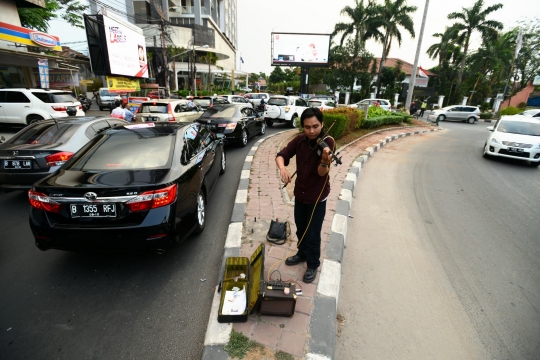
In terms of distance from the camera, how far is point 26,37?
549 inches

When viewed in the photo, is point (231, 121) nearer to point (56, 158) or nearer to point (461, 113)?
point (56, 158)

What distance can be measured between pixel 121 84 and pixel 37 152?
636 inches

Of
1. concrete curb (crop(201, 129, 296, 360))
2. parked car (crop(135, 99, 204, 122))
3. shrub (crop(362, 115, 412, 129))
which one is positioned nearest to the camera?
concrete curb (crop(201, 129, 296, 360))

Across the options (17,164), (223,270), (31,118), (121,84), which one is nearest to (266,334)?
(223,270)

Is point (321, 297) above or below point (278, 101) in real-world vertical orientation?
below

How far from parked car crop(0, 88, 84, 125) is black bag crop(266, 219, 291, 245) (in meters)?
12.3

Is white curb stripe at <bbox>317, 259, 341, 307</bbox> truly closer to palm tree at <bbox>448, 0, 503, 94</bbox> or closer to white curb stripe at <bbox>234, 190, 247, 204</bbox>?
white curb stripe at <bbox>234, 190, 247, 204</bbox>

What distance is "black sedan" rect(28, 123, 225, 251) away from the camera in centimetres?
258

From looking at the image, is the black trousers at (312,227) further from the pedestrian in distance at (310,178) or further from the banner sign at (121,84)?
the banner sign at (121,84)

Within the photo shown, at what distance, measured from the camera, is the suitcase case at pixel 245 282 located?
2.25 meters

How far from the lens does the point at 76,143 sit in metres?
4.86

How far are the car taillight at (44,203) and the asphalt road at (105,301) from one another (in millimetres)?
848

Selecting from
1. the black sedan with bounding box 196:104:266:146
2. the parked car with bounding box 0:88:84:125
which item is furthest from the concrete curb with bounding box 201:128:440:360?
the parked car with bounding box 0:88:84:125

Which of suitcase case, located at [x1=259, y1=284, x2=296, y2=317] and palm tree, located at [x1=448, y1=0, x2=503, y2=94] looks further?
palm tree, located at [x1=448, y1=0, x2=503, y2=94]
